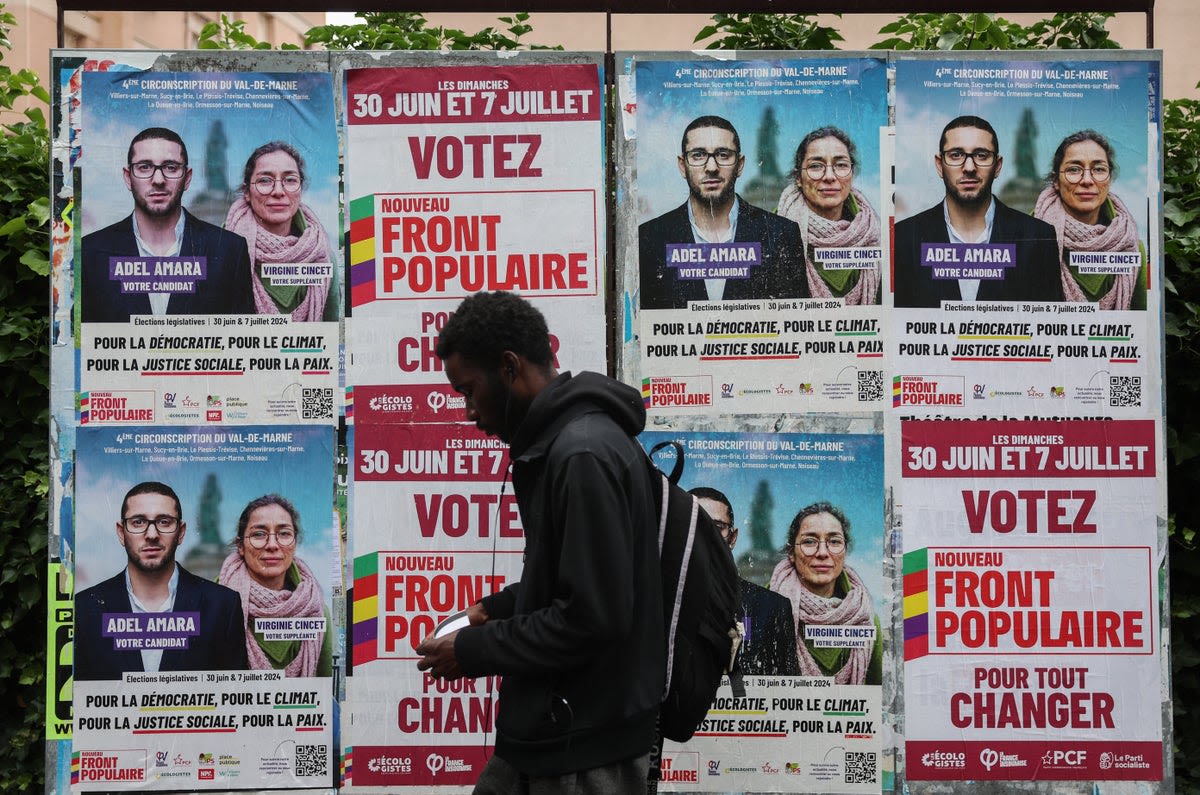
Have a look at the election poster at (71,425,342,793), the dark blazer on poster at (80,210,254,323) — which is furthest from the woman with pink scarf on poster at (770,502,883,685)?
the dark blazer on poster at (80,210,254,323)

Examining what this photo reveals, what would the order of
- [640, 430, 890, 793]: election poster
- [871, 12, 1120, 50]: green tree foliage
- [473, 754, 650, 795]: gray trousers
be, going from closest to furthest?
[473, 754, 650, 795]: gray trousers, [640, 430, 890, 793]: election poster, [871, 12, 1120, 50]: green tree foliage

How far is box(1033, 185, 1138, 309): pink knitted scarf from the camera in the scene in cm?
440

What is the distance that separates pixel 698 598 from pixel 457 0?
283 centimetres

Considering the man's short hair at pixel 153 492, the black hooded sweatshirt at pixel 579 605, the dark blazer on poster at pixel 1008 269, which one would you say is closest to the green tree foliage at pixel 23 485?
the man's short hair at pixel 153 492

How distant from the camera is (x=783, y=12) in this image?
465 centimetres

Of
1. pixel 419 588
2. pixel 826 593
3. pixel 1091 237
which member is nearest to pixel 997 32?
pixel 1091 237

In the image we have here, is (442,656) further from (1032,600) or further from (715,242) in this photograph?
(1032,600)

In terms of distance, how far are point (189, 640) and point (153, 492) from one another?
1.88 ft

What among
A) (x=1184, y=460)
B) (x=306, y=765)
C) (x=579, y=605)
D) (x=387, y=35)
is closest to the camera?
(x=579, y=605)

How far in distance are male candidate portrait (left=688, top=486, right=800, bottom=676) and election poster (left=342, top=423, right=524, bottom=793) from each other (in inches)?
29.7

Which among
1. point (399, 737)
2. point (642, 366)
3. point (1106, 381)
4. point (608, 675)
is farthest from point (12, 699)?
point (1106, 381)

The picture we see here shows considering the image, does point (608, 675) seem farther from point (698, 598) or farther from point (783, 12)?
point (783, 12)

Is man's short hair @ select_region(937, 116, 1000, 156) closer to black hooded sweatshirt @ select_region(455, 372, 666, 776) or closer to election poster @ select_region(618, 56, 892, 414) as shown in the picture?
election poster @ select_region(618, 56, 892, 414)

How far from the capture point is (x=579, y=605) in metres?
2.63
